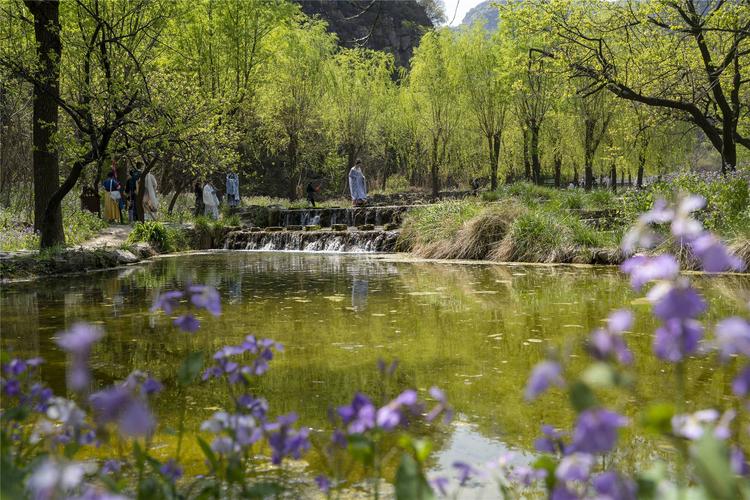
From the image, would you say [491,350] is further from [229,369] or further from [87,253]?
[87,253]

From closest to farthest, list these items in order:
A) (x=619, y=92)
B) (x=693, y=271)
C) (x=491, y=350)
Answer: (x=491, y=350) → (x=693, y=271) → (x=619, y=92)

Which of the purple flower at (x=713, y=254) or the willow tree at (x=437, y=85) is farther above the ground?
the willow tree at (x=437, y=85)

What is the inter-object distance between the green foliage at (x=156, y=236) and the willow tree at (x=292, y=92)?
11.9m

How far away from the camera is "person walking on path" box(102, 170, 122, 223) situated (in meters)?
19.7

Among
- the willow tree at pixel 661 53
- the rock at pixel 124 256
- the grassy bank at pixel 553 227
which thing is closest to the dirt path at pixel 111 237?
the rock at pixel 124 256

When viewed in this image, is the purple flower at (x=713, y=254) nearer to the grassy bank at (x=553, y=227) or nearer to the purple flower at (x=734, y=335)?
the purple flower at (x=734, y=335)

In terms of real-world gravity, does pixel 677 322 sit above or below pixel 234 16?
below

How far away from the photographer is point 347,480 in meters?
2.39

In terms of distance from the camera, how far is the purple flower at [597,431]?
0.85m

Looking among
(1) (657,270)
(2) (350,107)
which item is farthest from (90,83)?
(2) (350,107)

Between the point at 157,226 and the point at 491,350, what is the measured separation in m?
14.0

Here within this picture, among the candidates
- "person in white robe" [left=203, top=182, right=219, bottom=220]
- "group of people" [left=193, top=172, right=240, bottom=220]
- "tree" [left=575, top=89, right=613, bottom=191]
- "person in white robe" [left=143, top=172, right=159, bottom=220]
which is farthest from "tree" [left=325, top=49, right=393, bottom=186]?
"person in white robe" [left=143, top=172, right=159, bottom=220]

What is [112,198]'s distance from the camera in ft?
65.4

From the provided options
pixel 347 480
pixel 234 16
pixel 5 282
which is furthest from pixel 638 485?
pixel 234 16
